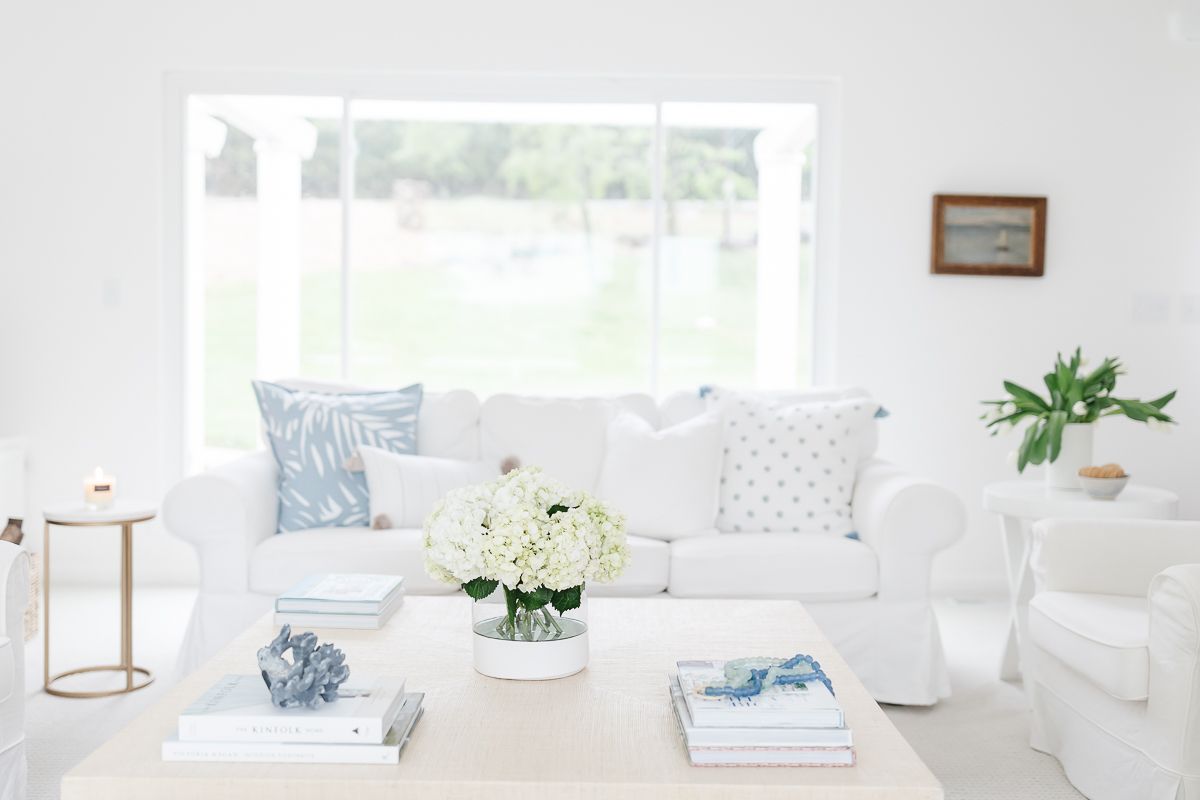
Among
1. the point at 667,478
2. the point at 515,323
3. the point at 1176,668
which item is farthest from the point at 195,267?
the point at 1176,668

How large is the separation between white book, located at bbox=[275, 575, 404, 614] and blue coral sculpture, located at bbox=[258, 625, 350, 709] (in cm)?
66

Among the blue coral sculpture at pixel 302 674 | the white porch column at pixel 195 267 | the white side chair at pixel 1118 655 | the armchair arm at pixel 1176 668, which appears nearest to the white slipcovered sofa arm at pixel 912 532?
the white side chair at pixel 1118 655

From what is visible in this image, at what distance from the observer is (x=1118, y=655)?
243 centimetres

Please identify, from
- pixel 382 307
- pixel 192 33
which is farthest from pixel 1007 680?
pixel 192 33

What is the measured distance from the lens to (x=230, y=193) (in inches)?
193

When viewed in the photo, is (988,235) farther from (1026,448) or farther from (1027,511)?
(1027,511)

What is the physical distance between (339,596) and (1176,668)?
173cm

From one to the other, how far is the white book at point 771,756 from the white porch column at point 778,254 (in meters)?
3.38

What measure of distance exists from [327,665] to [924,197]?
12.3 feet

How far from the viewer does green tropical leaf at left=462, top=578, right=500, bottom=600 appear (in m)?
2.09

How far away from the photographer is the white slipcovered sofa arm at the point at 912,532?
3.29m

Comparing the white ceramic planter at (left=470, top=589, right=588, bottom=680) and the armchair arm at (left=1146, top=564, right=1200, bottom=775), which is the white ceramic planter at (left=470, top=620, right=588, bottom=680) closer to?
the white ceramic planter at (left=470, top=589, right=588, bottom=680)

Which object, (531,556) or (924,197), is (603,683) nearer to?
(531,556)

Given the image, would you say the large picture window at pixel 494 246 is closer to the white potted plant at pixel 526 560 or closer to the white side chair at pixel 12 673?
the white side chair at pixel 12 673
